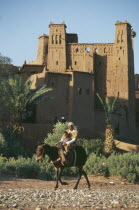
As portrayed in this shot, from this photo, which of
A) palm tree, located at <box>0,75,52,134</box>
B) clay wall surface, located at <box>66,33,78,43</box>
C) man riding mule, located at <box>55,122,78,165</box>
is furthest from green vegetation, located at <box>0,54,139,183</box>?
clay wall surface, located at <box>66,33,78,43</box>

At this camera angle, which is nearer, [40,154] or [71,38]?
[40,154]

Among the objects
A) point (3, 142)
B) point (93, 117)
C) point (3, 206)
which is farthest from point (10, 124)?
point (3, 206)

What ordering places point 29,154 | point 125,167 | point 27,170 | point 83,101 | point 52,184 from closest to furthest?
point 52,184 < point 27,170 < point 125,167 < point 29,154 < point 83,101

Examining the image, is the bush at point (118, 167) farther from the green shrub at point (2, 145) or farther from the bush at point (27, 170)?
the green shrub at point (2, 145)

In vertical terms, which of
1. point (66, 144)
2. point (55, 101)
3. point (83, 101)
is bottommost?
point (66, 144)

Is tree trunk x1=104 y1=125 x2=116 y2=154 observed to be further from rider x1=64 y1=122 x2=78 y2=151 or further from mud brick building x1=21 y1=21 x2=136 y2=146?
rider x1=64 y1=122 x2=78 y2=151

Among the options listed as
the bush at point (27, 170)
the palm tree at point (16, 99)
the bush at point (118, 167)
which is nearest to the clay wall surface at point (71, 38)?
the palm tree at point (16, 99)

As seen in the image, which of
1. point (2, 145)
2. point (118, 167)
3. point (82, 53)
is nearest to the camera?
point (118, 167)

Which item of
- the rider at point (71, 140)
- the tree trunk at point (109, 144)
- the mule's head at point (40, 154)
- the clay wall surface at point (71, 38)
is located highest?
the clay wall surface at point (71, 38)

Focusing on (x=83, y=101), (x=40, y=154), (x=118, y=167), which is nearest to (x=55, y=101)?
(x=83, y=101)

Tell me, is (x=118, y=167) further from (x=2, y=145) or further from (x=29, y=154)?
(x=29, y=154)

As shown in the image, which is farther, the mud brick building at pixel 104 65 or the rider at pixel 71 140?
the mud brick building at pixel 104 65

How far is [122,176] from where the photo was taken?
57.7 ft

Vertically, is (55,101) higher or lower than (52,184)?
higher
